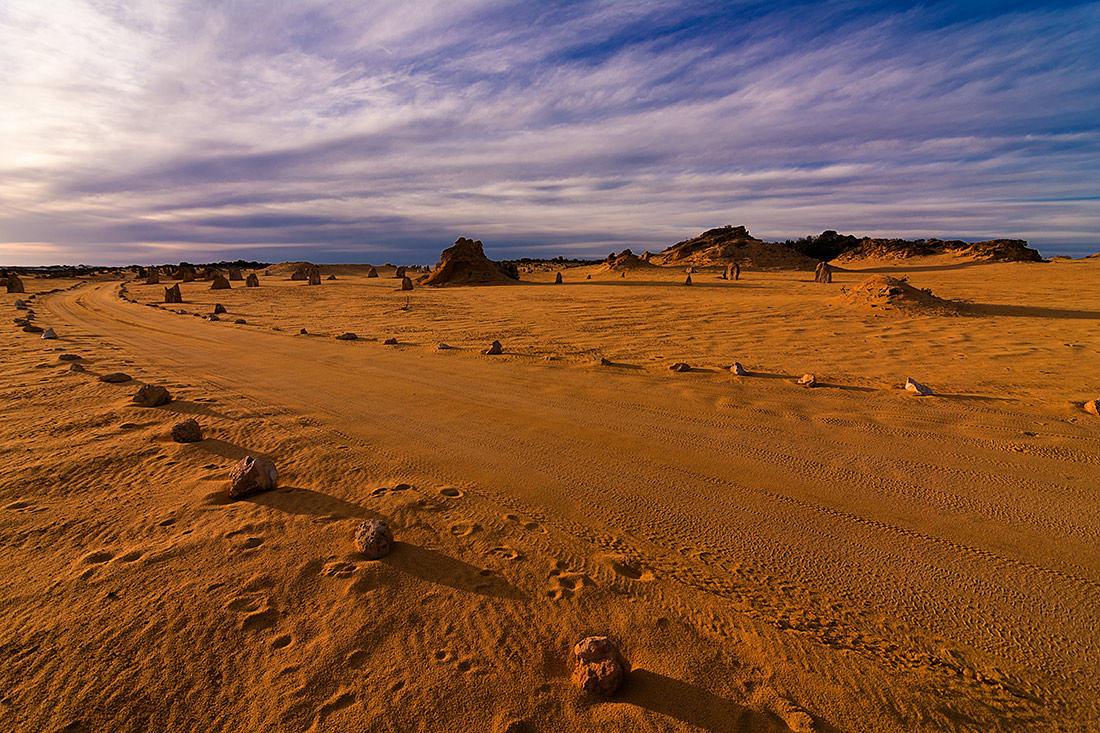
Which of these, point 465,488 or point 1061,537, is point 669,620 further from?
point 1061,537

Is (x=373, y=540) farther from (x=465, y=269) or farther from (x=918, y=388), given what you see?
(x=465, y=269)

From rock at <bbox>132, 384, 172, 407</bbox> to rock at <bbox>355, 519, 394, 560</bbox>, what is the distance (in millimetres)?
4238

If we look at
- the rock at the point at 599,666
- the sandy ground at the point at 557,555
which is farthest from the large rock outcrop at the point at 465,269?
the rock at the point at 599,666

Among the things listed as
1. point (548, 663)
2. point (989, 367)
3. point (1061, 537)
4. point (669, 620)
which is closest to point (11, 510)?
point (548, 663)

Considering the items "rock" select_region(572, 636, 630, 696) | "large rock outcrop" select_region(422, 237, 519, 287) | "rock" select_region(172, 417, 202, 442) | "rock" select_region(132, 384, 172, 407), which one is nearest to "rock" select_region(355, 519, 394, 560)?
"rock" select_region(572, 636, 630, 696)

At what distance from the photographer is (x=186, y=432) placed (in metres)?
4.32

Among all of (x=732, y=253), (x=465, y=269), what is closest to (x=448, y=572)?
(x=465, y=269)

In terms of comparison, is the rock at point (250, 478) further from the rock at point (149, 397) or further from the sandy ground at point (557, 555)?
the rock at point (149, 397)

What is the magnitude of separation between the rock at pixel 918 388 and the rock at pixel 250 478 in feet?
22.3

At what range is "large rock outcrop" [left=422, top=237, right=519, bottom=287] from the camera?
29469 millimetres

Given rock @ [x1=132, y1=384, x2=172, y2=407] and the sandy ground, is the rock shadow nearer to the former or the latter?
the sandy ground

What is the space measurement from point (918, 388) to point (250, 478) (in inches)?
274

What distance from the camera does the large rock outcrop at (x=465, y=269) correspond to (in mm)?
29469

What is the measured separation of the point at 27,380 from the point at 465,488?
6899 millimetres
